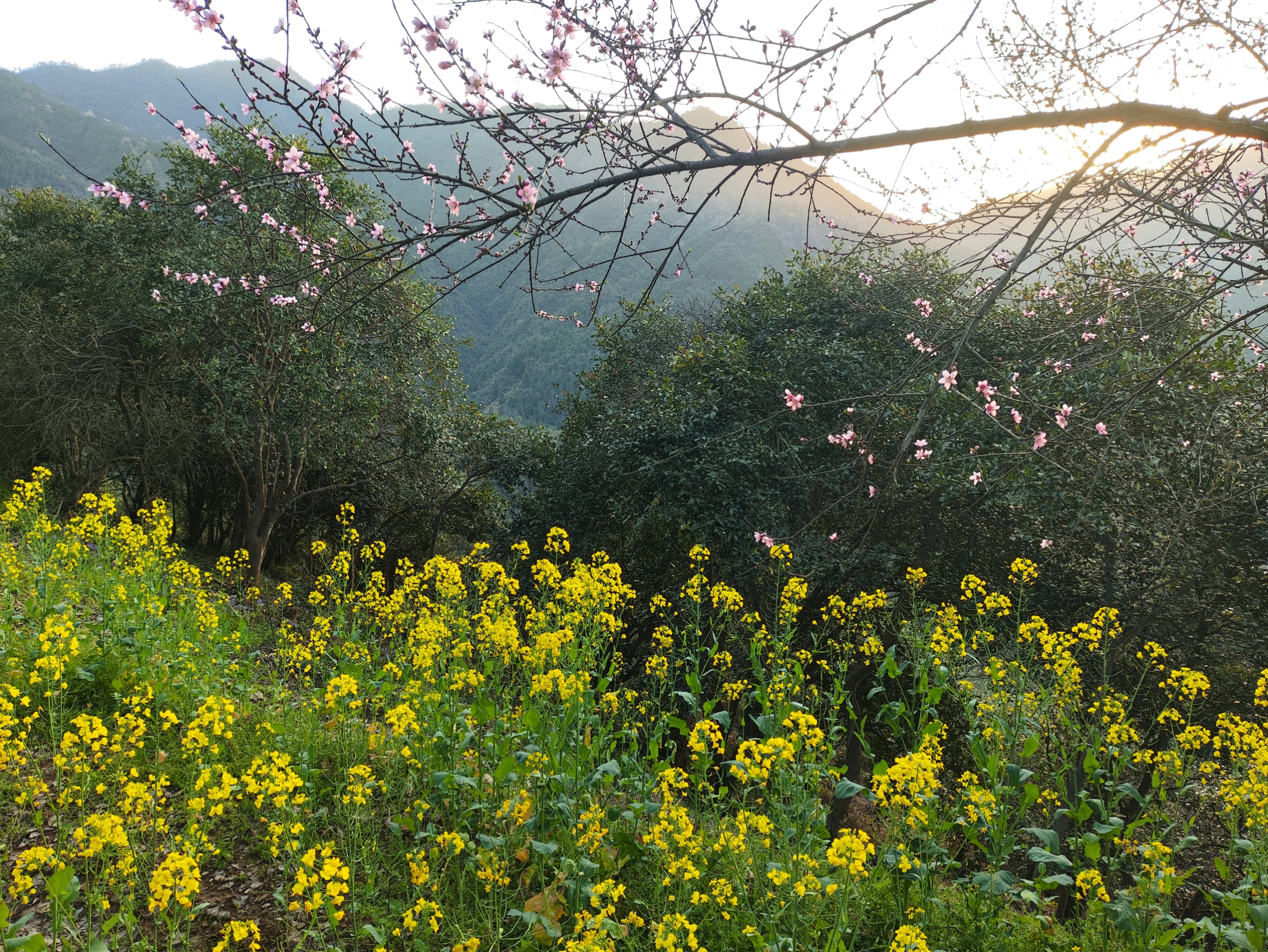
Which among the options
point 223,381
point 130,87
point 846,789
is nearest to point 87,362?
point 223,381

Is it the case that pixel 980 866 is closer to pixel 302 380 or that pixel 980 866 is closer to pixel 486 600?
pixel 486 600

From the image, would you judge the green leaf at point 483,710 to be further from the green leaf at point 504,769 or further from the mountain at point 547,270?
the mountain at point 547,270

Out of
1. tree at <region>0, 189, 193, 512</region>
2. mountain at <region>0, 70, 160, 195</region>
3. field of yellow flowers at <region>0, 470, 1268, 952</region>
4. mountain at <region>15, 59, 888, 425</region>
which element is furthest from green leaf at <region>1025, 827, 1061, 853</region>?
mountain at <region>0, 70, 160, 195</region>

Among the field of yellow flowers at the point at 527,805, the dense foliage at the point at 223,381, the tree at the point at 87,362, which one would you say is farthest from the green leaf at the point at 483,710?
the tree at the point at 87,362

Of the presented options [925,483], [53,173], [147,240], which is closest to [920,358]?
[925,483]

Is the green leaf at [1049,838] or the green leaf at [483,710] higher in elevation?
the green leaf at [1049,838]

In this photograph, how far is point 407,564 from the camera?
512cm

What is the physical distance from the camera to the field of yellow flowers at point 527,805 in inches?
103

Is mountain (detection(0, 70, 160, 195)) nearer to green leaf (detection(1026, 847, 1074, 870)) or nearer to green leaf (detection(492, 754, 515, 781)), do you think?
green leaf (detection(492, 754, 515, 781))

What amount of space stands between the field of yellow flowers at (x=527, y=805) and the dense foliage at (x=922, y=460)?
60.0 inches

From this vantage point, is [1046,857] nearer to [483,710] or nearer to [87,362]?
[483,710]

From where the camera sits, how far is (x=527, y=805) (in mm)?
3107

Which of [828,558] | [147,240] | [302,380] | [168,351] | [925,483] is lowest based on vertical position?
[168,351]

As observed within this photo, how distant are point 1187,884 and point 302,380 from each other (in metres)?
13.6
